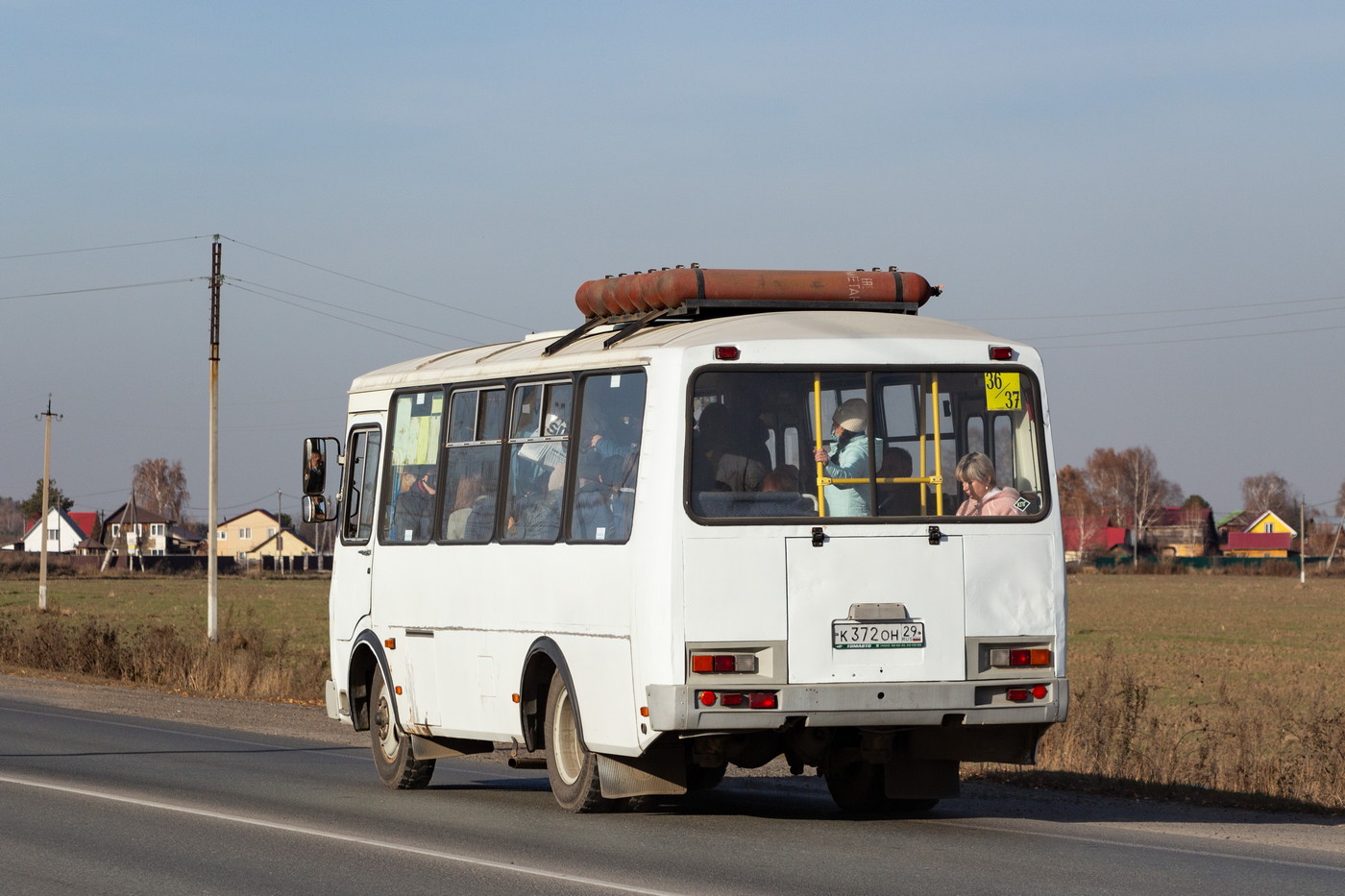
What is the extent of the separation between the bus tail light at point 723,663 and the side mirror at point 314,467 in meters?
5.20

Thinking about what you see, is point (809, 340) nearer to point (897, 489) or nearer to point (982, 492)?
point (897, 489)

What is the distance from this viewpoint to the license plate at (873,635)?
1028cm

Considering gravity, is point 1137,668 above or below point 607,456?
below

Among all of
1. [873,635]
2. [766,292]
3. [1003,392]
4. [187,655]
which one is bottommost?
[187,655]

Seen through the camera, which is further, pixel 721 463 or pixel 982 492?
pixel 982 492

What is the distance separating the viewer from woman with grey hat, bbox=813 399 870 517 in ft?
34.4

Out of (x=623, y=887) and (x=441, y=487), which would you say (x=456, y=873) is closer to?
(x=623, y=887)

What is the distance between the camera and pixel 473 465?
12.6 meters

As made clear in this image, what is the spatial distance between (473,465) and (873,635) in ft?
11.4

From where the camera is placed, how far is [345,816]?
11.8 meters

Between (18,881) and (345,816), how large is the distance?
2.97m

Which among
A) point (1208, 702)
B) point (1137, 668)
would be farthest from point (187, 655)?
point (1137, 668)

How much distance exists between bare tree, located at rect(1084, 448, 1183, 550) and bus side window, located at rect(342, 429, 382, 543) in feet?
583

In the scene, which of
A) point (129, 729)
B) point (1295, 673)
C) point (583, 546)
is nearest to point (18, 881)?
point (583, 546)
